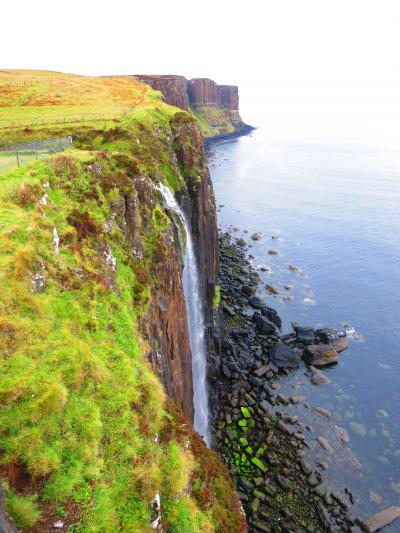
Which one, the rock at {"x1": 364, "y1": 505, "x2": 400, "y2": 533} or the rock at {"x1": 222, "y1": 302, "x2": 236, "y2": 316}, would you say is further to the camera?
Result: the rock at {"x1": 222, "y1": 302, "x2": 236, "y2": 316}

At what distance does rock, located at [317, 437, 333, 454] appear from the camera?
38159mm

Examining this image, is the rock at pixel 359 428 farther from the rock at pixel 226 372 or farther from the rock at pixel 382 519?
the rock at pixel 226 372

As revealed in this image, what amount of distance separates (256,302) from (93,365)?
2034 inches

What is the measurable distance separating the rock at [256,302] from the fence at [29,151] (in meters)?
40.4

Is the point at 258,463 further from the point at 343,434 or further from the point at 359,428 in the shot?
the point at 359,428

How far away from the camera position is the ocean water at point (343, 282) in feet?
126

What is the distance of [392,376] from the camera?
4931 cm

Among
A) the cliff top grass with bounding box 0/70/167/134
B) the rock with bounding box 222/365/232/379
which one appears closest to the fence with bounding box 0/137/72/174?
the cliff top grass with bounding box 0/70/167/134

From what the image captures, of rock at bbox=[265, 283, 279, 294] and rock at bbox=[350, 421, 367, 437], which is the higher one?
rock at bbox=[265, 283, 279, 294]

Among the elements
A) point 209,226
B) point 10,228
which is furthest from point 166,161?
point 10,228

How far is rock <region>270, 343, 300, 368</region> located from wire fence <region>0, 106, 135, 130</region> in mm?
39877

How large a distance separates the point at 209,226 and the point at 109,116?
21876mm


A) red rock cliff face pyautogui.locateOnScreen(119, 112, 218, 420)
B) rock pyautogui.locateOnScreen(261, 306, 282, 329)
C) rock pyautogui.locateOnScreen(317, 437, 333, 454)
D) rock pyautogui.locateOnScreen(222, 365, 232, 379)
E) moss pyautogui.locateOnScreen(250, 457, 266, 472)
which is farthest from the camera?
rock pyautogui.locateOnScreen(261, 306, 282, 329)

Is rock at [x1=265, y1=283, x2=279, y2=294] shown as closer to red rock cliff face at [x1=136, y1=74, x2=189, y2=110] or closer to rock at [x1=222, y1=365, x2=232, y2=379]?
rock at [x1=222, y1=365, x2=232, y2=379]
